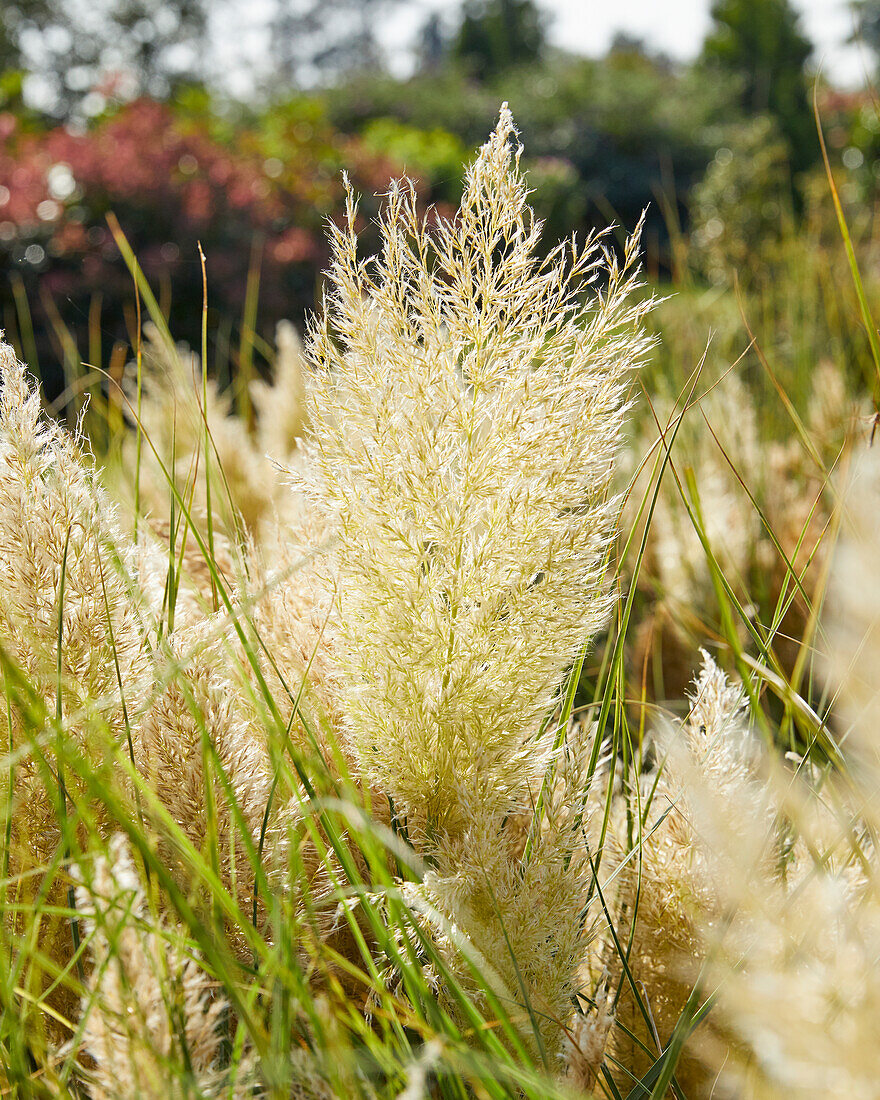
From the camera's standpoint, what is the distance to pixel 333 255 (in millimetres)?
832

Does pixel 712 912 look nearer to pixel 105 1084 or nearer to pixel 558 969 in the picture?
pixel 558 969

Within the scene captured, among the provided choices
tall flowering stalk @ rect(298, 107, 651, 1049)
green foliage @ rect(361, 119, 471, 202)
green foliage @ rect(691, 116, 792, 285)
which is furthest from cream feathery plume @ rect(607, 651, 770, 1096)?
green foliage @ rect(361, 119, 471, 202)

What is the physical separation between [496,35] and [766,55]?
7127 millimetres

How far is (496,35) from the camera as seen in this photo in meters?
21.1

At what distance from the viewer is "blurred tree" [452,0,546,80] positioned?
2111 centimetres

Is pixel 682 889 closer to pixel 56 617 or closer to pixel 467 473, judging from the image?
pixel 467 473

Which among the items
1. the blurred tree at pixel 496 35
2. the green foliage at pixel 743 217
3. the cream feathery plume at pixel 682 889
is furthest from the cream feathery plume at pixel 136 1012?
the blurred tree at pixel 496 35

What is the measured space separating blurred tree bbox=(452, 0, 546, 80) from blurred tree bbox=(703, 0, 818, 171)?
495 centimetres

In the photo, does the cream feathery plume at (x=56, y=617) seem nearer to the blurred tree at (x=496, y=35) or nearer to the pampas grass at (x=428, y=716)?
the pampas grass at (x=428, y=716)

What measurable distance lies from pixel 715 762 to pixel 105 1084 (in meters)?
0.59

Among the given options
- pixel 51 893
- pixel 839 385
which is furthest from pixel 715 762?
pixel 839 385

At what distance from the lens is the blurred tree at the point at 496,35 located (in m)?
21.1

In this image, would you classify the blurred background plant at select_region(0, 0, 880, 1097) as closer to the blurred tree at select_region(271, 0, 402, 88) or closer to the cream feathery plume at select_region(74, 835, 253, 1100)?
the cream feathery plume at select_region(74, 835, 253, 1100)

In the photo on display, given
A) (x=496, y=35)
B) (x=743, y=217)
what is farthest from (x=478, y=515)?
(x=496, y=35)
